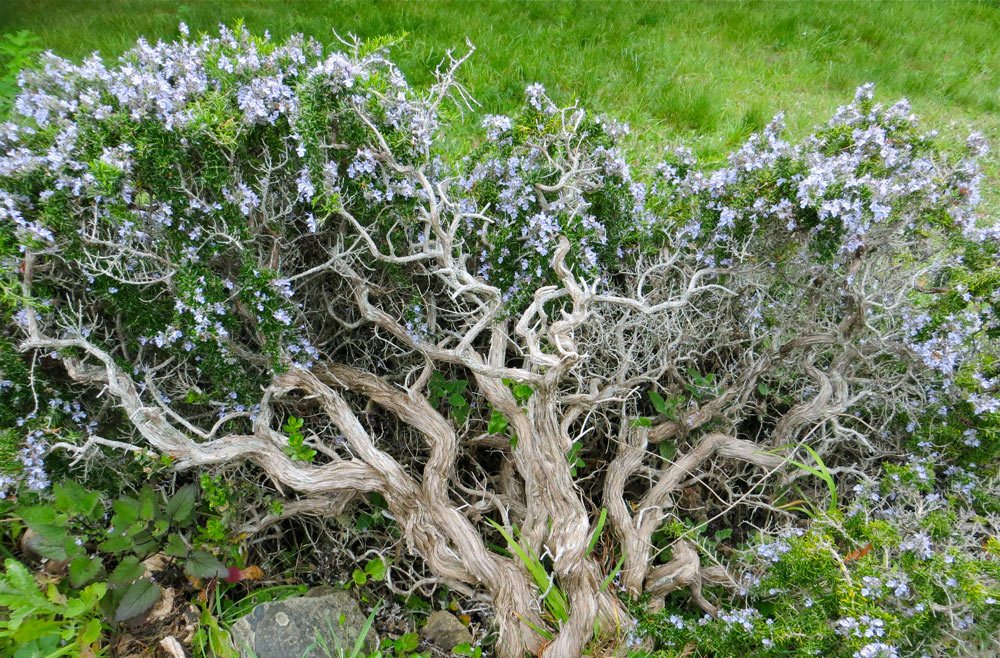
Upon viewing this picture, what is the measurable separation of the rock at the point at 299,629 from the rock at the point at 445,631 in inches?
7.8

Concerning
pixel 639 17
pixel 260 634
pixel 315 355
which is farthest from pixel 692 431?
pixel 639 17

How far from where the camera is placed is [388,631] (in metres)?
2.46

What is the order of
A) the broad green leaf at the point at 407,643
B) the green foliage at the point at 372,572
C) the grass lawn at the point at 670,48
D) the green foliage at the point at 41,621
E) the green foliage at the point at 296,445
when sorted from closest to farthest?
the green foliage at the point at 41,621, the green foliage at the point at 296,445, the broad green leaf at the point at 407,643, the green foliage at the point at 372,572, the grass lawn at the point at 670,48

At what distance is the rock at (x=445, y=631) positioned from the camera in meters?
2.38

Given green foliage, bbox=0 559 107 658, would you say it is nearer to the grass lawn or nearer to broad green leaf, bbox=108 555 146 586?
broad green leaf, bbox=108 555 146 586

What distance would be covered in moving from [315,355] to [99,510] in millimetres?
882

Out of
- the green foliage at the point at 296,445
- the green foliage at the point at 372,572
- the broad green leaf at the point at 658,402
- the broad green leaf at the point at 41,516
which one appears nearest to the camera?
the broad green leaf at the point at 41,516

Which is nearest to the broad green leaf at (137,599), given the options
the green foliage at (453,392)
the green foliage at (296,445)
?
the green foliage at (296,445)

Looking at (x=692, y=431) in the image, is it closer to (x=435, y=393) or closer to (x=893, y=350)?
(x=893, y=350)

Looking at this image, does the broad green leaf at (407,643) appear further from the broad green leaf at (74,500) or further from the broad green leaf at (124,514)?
the broad green leaf at (74,500)

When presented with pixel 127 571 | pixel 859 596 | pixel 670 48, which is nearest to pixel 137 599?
pixel 127 571

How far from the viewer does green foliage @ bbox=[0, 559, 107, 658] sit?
197 cm

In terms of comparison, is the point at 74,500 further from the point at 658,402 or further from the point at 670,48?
the point at 670,48

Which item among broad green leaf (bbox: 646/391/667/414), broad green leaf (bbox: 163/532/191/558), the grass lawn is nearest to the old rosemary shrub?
broad green leaf (bbox: 646/391/667/414)
